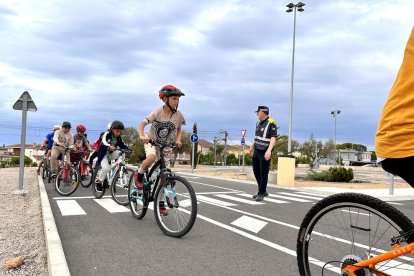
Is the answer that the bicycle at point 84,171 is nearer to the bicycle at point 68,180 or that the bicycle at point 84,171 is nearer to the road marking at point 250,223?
the bicycle at point 68,180

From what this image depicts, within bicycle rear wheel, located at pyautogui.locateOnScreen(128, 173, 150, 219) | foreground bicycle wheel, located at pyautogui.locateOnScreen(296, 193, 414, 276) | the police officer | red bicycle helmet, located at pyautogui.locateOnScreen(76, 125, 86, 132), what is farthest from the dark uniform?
foreground bicycle wheel, located at pyautogui.locateOnScreen(296, 193, 414, 276)

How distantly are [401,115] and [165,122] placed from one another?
432cm

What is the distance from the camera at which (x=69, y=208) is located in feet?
27.1

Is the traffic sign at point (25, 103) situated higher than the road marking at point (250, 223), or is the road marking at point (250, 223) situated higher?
the traffic sign at point (25, 103)

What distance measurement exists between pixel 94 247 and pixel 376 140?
3816 mm

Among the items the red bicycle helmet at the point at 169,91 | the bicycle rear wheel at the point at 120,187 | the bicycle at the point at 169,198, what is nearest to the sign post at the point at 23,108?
the bicycle rear wheel at the point at 120,187

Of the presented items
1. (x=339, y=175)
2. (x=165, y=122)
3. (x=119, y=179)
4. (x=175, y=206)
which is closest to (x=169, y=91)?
(x=165, y=122)

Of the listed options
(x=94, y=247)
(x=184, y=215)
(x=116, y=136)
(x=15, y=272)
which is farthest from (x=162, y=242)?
(x=116, y=136)

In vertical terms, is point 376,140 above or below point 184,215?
above

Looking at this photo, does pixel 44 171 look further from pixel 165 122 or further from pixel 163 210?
pixel 163 210

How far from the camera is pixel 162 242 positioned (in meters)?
5.24

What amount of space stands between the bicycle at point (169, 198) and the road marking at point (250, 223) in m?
1.31

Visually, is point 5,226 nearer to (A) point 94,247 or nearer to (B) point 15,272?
(A) point 94,247

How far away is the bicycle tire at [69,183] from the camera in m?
10.4
